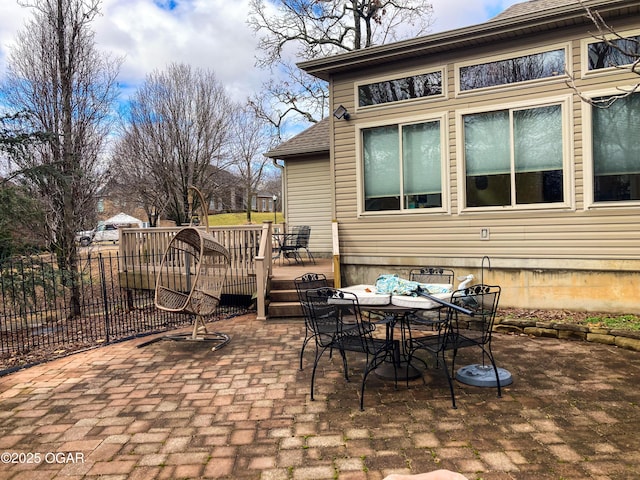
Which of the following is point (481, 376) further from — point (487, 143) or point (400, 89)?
point (400, 89)

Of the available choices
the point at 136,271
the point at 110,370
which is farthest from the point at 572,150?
the point at 136,271

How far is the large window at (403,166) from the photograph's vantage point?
22.9 ft

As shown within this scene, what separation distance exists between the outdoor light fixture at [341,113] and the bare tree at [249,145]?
10.7m

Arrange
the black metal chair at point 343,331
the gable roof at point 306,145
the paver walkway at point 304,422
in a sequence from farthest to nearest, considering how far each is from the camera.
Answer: the gable roof at point 306,145, the black metal chair at point 343,331, the paver walkway at point 304,422

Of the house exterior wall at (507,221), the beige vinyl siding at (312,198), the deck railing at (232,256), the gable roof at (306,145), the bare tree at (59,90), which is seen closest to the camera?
the house exterior wall at (507,221)

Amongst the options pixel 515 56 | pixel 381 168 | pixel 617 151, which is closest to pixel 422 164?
pixel 381 168

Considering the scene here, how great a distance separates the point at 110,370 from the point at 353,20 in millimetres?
17606

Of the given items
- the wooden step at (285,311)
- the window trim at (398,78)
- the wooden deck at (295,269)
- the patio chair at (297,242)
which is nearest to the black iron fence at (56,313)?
the wooden deck at (295,269)

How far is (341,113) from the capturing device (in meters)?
7.57

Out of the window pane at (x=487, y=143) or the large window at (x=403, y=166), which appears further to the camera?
the large window at (x=403, y=166)

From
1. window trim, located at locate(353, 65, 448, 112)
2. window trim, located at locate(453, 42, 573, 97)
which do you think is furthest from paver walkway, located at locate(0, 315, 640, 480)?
window trim, located at locate(353, 65, 448, 112)

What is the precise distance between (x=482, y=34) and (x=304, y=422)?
19.3 ft

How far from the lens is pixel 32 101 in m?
8.33

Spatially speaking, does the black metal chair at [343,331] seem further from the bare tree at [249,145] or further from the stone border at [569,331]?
the bare tree at [249,145]
